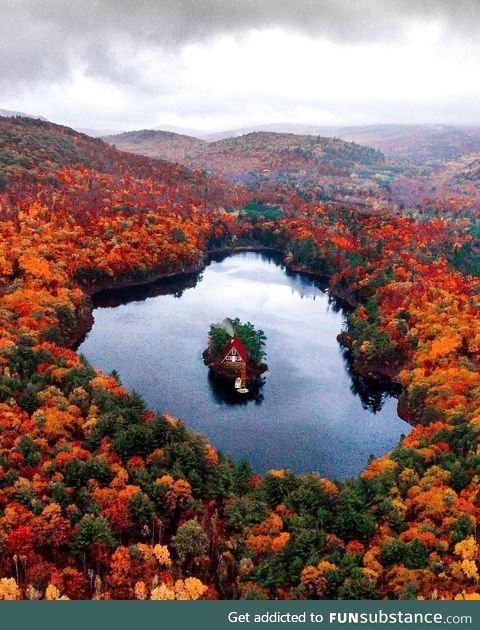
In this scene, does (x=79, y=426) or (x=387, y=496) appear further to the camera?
(x=79, y=426)

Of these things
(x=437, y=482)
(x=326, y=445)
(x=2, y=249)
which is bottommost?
(x=326, y=445)

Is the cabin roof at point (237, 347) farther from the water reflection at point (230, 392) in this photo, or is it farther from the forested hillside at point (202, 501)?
the forested hillside at point (202, 501)

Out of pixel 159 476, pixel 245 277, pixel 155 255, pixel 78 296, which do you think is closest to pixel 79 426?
pixel 159 476

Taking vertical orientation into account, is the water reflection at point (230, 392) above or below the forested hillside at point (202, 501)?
below

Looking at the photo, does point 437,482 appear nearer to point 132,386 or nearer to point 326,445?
point 326,445

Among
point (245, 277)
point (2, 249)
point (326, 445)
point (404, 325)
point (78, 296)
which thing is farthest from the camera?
point (245, 277)

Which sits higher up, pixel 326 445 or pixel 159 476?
pixel 159 476

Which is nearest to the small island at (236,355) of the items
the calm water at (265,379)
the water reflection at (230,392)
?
the water reflection at (230,392)
